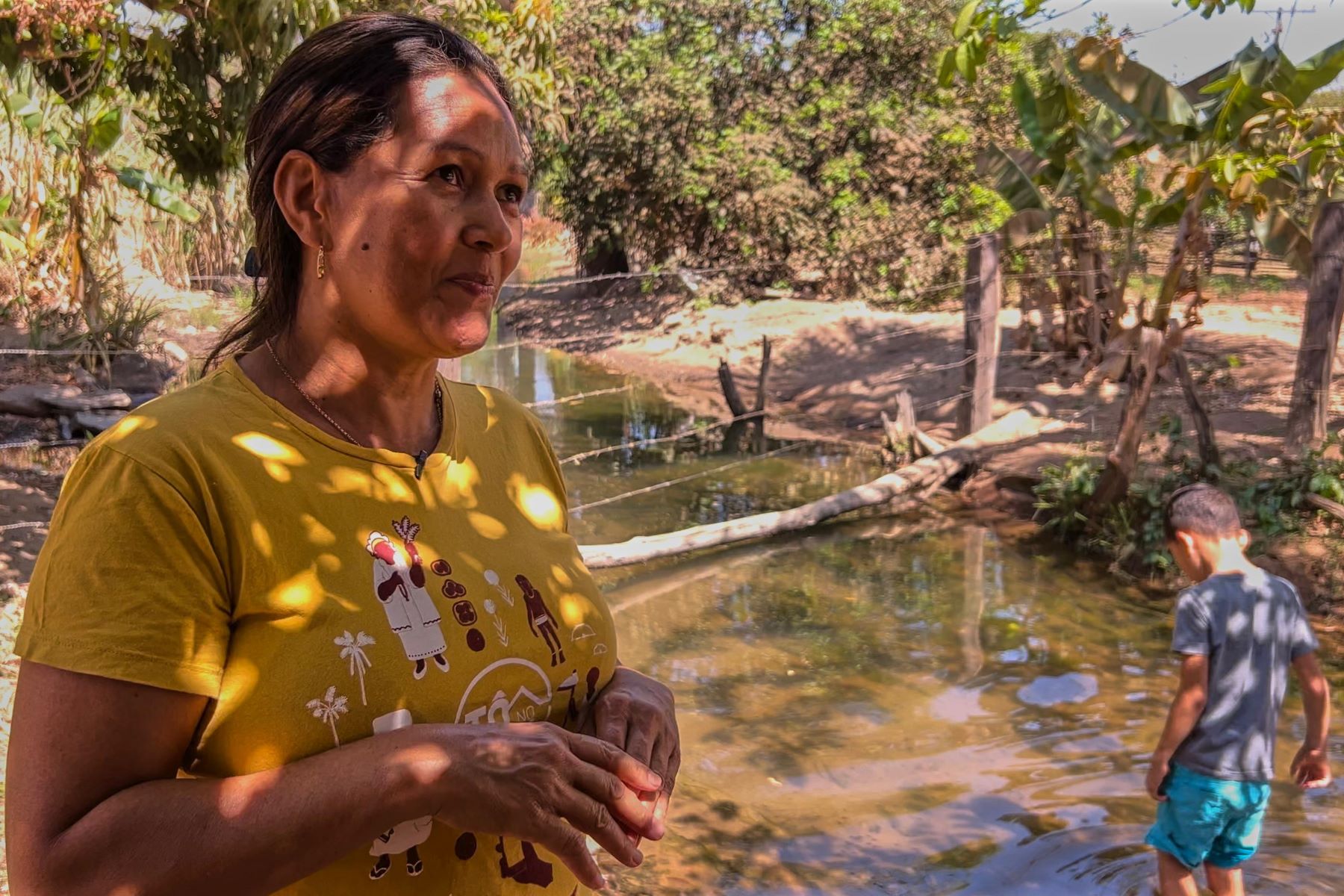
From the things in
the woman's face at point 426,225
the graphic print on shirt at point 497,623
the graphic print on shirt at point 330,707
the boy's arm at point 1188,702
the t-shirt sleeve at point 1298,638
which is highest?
the woman's face at point 426,225

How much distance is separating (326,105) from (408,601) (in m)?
0.58

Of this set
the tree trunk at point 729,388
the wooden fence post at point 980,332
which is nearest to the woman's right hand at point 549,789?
the wooden fence post at point 980,332

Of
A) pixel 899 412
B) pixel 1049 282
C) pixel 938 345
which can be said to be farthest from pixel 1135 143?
pixel 938 345

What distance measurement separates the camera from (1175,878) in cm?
362

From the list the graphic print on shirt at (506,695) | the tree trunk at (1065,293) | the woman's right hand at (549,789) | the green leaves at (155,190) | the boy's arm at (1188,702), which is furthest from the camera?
the tree trunk at (1065,293)

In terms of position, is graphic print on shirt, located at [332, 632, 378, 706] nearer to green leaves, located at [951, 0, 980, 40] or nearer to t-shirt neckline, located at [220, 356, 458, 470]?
t-shirt neckline, located at [220, 356, 458, 470]

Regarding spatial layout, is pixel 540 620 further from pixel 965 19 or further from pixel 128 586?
pixel 965 19

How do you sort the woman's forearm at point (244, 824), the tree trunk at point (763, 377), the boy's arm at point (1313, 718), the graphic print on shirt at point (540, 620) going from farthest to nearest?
the tree trunk at point (763, 377) → the boy's arm at point (1313, 718) → the graphic print on shirt at point (540, 620) → the woman's forearm at point (244, 824)

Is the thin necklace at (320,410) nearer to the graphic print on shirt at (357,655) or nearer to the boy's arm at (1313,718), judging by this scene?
the graphic print on shirt at (357,655)

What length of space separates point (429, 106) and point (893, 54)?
1692 cm

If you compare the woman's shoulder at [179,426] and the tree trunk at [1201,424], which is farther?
the tree trunk at [1201,424]

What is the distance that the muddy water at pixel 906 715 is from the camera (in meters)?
4.15

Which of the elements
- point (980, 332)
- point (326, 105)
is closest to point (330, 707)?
point (326, 105)

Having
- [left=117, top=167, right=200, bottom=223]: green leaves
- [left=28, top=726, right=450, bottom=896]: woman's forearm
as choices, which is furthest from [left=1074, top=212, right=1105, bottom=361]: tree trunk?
[left=28, top=726, right=450, bottom=896]: woman's forearm
